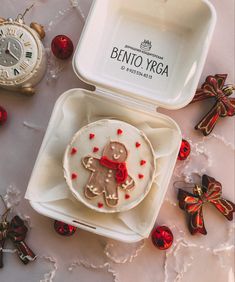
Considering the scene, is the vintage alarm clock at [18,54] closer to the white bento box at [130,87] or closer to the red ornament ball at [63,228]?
the white bento box at [130,87]

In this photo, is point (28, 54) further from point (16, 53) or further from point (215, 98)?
point (215, 98)

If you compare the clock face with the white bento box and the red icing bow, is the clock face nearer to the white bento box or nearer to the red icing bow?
the white bento box

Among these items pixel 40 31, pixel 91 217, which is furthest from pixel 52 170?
pixel 40 31

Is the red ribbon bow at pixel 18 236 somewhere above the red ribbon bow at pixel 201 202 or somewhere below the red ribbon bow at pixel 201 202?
below

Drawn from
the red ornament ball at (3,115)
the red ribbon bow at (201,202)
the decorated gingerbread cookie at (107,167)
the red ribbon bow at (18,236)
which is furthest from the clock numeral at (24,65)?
the red ribbon bow at (201,202)

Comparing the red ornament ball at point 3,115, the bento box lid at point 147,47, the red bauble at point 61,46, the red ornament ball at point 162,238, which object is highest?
the bento box lid at point 147,47

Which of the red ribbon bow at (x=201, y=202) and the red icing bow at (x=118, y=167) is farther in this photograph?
the red ribbon bow at (x=201, y=202)

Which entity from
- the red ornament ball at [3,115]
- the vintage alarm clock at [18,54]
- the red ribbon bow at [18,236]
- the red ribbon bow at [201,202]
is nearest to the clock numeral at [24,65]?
the vintage alarm clock at [18,54]
